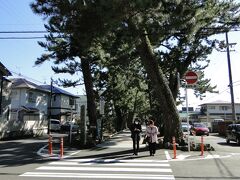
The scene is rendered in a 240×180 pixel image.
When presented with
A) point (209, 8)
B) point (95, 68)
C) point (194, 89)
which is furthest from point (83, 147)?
point (194, 89)

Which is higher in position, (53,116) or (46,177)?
(53,116)

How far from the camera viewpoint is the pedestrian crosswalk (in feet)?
38.0

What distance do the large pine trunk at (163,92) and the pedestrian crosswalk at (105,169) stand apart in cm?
571

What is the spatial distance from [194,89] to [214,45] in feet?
66.0

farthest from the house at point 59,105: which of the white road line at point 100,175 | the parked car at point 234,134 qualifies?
the white road line at point 100,175

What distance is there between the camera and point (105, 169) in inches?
513

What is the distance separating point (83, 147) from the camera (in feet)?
71.3

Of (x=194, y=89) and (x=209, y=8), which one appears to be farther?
(x=194, y=89)

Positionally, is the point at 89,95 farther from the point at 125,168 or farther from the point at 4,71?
the point at 125,168

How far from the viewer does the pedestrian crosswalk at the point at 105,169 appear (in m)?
11.6

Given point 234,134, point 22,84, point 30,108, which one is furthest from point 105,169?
point 30,108

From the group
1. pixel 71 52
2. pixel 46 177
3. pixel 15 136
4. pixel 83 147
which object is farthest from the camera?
pixel 15 136

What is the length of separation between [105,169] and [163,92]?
8.85 meters

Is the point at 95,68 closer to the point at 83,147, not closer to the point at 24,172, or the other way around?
the point at 83,147
